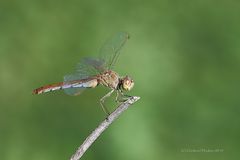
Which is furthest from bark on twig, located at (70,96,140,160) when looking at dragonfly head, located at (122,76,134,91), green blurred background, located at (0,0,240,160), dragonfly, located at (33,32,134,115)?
green blurred background, located at (0,0,240,160)

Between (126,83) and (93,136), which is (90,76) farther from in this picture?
(93,136)

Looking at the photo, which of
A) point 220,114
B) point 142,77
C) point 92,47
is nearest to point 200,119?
point 220,114

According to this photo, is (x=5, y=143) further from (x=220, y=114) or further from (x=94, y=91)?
(x=220, y=114)

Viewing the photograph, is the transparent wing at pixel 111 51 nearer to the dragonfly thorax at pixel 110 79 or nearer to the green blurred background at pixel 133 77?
the dragonfly thorax at pixel 110 79

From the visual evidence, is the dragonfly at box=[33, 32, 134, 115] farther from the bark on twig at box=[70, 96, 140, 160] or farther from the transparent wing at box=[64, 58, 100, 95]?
the bark on twig at box=[70, 96, 140, 160]

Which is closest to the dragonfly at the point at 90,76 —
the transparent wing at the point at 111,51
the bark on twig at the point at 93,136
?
the transparent wing at the point at 111,51
